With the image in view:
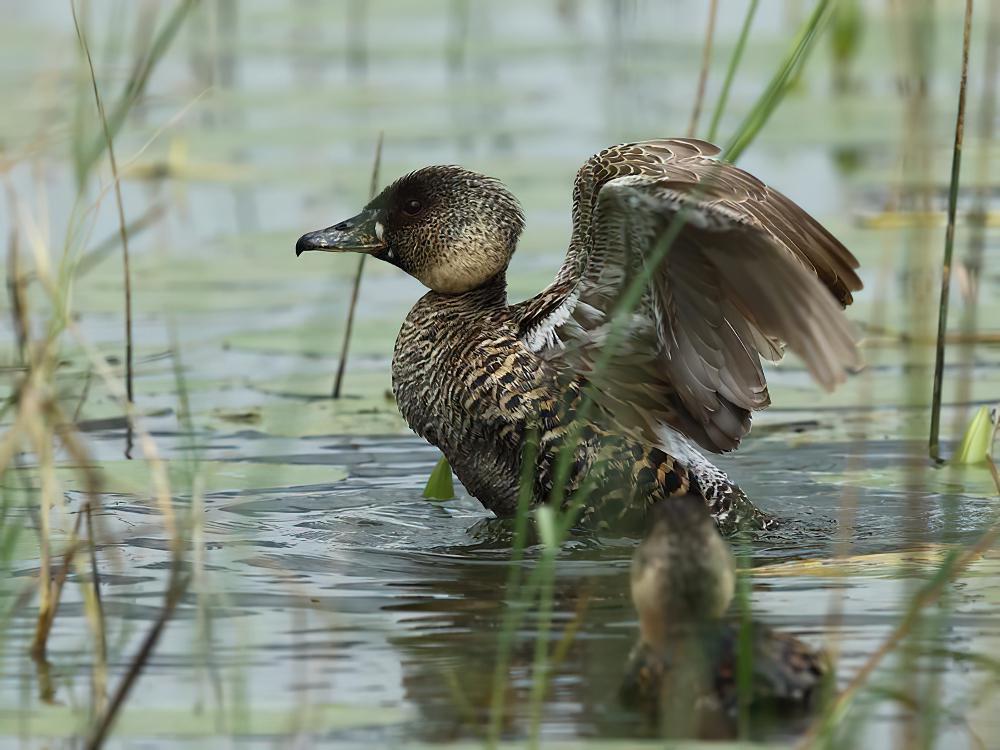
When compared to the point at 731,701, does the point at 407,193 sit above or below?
above

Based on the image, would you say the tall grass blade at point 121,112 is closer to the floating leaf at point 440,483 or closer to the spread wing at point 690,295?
the spread wing at point 690,295

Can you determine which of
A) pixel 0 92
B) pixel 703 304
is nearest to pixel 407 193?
pixel 703 304

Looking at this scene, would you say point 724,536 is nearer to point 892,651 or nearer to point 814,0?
point 892,651

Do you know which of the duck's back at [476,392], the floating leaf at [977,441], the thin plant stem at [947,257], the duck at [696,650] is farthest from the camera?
the floating leaf at [977,441]

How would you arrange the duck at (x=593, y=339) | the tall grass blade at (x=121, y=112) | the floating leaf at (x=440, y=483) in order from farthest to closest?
the floating leaf at (x=440, y=483) → the duck at (x=593, y=339) → the tall grass blade at (x=121, y=112)

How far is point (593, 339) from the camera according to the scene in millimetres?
5977

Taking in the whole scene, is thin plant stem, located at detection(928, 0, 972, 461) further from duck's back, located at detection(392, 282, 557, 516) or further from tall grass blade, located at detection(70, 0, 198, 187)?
tall grass blade, located at detection(70, 0, 198, 187)

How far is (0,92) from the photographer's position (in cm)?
1255

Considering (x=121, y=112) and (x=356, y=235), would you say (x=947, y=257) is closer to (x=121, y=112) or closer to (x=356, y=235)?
(x=356, y=235)

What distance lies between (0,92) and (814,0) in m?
6.54

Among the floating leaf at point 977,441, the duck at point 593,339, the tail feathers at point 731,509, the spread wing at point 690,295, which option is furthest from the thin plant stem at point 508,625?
the floating leaf at point 977,441

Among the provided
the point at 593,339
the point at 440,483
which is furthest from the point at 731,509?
the point at 440,483

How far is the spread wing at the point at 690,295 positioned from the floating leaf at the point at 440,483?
55 cm

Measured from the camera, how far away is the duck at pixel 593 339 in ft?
18.6
